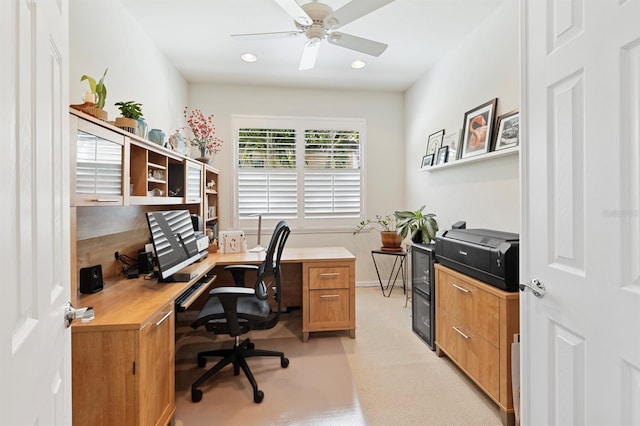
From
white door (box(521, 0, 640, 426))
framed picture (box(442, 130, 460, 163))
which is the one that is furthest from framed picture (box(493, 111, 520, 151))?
white door (box(521, 0, 640, 426))

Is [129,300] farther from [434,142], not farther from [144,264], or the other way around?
[434,142]

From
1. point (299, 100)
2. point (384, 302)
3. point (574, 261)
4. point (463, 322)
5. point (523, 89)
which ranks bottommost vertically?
point (384, 302)

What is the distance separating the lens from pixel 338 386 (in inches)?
83.9

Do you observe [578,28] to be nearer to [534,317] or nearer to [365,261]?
[534,317]

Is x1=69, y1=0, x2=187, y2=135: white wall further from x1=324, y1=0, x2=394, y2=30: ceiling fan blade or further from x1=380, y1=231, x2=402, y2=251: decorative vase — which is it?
x1=380, y1=231, x2=402, y2=251: decorative vase

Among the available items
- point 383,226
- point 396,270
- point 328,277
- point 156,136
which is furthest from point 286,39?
point 396,270

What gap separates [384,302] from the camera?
12.7ft

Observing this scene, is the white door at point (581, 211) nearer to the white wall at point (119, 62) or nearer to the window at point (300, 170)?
the white wall at point (119, 62)

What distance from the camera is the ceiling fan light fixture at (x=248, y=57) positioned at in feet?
10.9

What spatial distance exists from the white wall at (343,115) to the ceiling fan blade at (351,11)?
2091 millimetres

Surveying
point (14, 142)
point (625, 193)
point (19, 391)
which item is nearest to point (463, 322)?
point (625, 193)

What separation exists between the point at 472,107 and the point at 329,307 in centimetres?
236

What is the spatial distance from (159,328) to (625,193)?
1929 mm

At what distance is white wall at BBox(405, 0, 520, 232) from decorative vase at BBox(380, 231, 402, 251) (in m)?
0.53
